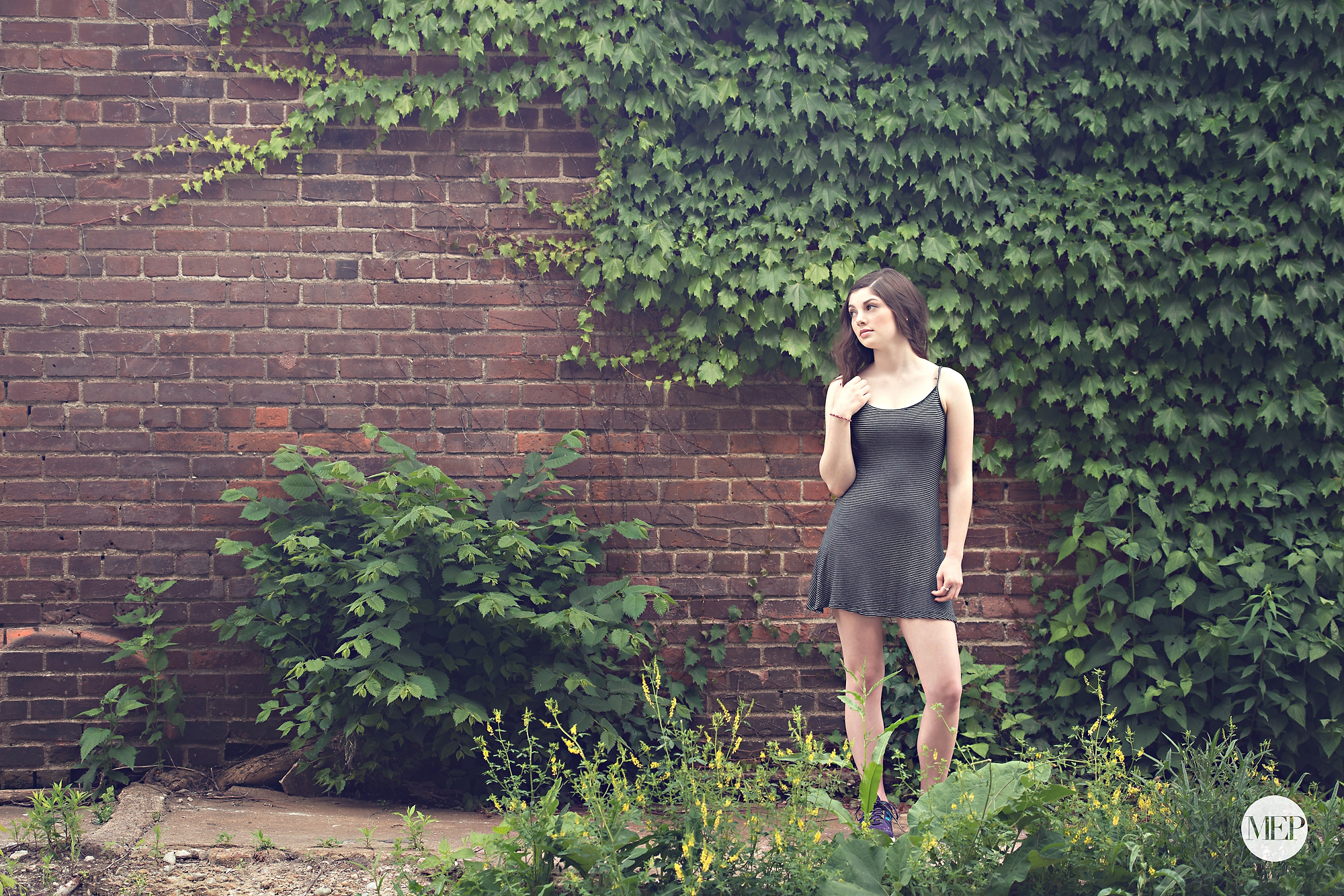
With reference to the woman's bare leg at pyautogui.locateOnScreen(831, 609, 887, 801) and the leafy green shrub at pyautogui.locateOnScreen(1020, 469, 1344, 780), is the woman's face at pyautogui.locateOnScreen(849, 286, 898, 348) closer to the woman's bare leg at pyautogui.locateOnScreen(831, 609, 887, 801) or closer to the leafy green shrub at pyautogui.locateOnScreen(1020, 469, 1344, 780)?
the woman's bare leg at pyautogui.locateOnScreen(831, 609, 887, 801)

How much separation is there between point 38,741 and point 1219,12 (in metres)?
5.60

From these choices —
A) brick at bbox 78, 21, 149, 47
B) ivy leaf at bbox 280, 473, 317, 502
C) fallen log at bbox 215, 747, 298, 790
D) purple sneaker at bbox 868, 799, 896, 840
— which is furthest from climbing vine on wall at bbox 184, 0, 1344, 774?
fallen log at bbox 215, 747, 298, 790

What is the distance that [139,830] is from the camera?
283 centimetres

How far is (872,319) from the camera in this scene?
2762 mm

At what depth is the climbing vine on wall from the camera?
3490mm

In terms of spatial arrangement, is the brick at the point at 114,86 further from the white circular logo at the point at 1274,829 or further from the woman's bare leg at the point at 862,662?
the white circular logo at the point at 1274,829

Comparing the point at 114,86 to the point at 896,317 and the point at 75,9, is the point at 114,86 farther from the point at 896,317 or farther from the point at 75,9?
the point at 896,317

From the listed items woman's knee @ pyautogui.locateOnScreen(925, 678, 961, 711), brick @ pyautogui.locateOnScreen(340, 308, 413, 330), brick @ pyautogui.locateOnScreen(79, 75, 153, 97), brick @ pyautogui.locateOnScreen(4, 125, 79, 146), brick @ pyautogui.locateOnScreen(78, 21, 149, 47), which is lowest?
woman's knee @ pyautogui.locateOnScreen(925, 678, 961, 711)

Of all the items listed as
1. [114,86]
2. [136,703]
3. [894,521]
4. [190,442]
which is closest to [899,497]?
[894,521]

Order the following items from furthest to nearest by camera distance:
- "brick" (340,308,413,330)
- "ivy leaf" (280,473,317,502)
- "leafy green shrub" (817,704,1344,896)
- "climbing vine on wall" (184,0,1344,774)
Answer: "brick" (340,308,413,330) < "climbing vine on wall" (184,0,1344,774) < "ivy leaf" (280,473,317,502) < "leafy green shrub" (817,704,1344,896)

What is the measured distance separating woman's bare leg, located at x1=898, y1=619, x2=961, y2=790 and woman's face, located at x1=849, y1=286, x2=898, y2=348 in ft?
3.01

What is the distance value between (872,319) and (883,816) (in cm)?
154

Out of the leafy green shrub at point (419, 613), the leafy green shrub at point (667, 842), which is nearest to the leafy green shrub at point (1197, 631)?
the leafy green shrub at point (419, 613)

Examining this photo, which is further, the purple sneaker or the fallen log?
the fallen log
